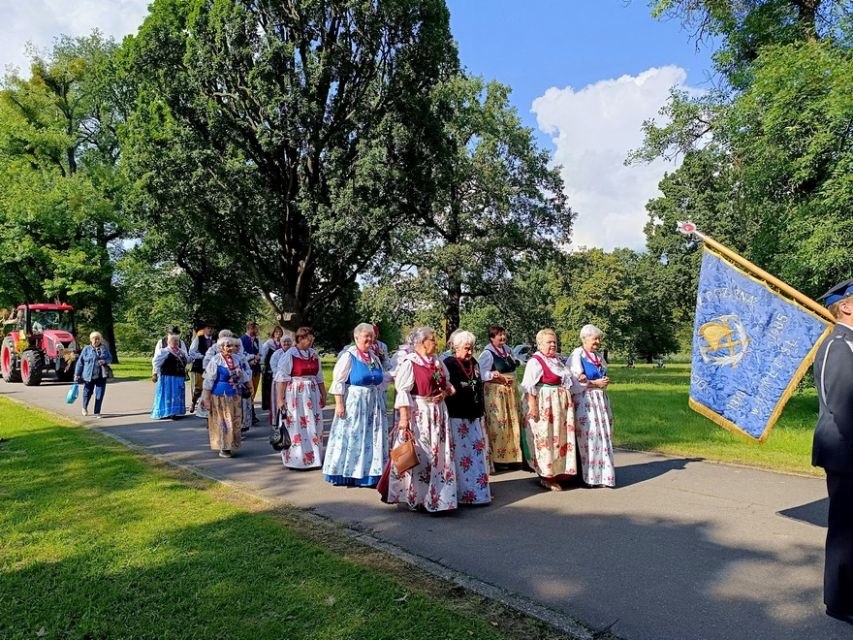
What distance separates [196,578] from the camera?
4477 millimetres

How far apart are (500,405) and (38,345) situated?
21.4 m

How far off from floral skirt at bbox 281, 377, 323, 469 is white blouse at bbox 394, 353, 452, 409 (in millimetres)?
2723

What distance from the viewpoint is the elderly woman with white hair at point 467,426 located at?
6660 millimetres

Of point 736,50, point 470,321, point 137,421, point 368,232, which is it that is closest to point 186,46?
point 368,232

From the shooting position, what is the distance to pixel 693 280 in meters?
45.9

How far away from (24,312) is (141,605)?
941 inches

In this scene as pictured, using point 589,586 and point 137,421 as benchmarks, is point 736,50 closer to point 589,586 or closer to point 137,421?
point 589,586

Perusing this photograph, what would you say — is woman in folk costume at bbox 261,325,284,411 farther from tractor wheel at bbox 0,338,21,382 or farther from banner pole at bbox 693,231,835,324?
tractor wheel at bbox 0,338,21,382

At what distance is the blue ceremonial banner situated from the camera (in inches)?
215

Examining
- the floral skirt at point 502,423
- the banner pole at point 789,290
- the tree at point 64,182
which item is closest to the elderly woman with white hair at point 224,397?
the floral skirt at point 502,423

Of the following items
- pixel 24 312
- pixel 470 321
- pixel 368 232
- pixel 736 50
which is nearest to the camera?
pixel 736 50

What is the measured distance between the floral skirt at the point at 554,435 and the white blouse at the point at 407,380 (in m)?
1.42

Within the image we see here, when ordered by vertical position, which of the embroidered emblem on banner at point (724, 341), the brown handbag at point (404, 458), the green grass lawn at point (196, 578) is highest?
the embroidered emblem on banner at point (724, 341)

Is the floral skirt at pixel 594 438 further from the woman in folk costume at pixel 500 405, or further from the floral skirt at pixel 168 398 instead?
the floral skirt at pixel 168 398
